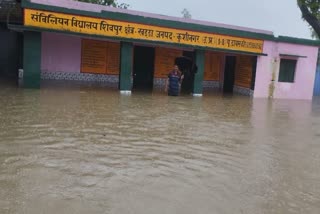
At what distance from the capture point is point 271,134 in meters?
9.66

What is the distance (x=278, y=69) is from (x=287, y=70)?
651mm

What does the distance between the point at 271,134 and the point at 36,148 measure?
556 centimetres

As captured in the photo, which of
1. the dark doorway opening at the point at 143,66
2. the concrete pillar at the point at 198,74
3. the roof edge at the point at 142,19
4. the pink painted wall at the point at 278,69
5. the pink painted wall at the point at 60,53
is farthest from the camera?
the dark doorway opening at the point at 143,66

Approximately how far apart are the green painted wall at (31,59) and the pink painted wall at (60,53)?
148 inches

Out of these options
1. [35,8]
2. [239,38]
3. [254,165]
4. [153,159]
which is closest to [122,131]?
[153,159]

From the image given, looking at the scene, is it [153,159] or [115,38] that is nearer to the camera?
[153,159]

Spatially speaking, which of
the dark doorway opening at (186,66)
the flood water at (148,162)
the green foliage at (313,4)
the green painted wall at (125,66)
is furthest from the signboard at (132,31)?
the flood water at (148,162)

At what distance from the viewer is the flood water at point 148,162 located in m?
4.69

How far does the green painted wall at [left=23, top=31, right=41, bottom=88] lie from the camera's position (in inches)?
584

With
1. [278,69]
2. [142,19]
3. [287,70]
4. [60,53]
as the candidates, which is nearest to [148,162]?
[142,19]

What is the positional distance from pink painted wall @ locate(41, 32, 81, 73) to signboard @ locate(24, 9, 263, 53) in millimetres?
4026

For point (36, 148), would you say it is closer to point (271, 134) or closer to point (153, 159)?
point (153, 159)

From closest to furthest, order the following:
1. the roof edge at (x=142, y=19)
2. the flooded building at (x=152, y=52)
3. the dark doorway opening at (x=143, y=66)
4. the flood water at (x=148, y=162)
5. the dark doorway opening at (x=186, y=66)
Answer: the flood water at (x=148, y=162)
the roof edge at (x=142, y=19)
the flooded building at (x=152, y=52)
the dark doorway opening at (x=186, y=66)
the dark doorway opening at (x=143, y=66)

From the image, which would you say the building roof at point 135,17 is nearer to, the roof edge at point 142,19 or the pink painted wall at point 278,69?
the roof edge at point 142,19
